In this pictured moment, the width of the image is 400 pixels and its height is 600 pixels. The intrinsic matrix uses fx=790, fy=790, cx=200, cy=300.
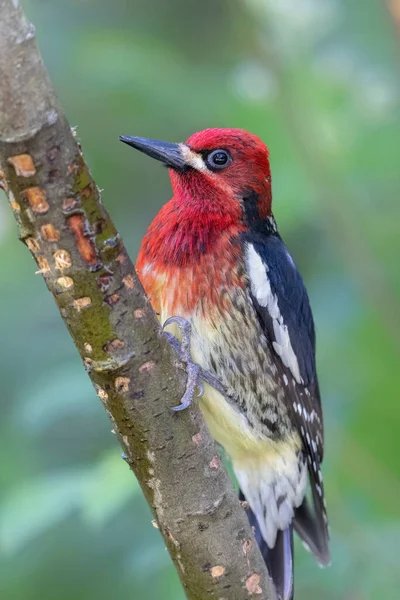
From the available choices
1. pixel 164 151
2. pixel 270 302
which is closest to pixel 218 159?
pixel 164 151

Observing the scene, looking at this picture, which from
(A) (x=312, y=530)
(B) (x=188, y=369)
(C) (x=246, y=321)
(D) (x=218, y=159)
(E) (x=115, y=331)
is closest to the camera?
(E) (x=115, y=331)

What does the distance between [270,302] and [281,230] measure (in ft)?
2.35

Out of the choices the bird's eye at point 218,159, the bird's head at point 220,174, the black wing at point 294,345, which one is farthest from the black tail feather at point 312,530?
the bird's eye at point 218,159

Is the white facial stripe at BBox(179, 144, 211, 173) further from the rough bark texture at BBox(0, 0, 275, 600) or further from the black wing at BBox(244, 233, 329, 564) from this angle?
the rough bark texture at BBox(0, 0, 275, 600)

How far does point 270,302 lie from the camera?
2242 millimetres

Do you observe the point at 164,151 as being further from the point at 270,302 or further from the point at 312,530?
the point at 312,530

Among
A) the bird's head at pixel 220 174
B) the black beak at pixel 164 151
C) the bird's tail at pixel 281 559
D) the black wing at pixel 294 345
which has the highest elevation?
the black beak at pixel 164 151

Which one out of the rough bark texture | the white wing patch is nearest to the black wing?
the white wing patch

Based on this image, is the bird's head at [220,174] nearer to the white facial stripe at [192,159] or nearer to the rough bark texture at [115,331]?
the white facial stripe at [192,159]

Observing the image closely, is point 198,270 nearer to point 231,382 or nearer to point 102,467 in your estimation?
point 231,382

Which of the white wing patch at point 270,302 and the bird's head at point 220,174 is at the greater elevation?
the bird's head at point 220,174

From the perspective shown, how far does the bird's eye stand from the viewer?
2281 mm

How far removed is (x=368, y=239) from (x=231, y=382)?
88 cm

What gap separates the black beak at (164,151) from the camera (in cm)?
212
